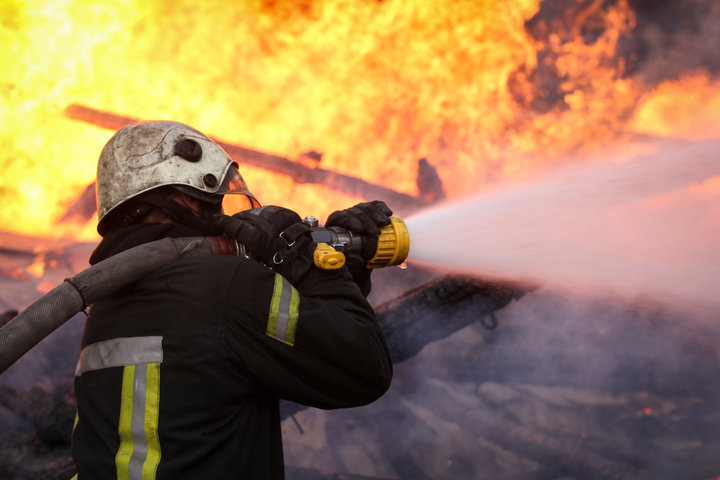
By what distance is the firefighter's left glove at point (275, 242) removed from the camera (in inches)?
73.2

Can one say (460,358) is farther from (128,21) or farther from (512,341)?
(128,21)

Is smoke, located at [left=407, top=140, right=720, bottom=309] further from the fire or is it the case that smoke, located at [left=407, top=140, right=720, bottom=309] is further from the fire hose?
the fire

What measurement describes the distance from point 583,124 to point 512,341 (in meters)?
2.53

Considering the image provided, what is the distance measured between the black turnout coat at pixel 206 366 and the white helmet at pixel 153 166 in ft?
1.68

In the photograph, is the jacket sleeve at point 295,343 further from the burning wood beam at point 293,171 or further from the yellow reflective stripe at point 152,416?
the burning wood beam at point 293,171

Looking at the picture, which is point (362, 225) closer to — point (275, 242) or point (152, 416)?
point (275, 242)

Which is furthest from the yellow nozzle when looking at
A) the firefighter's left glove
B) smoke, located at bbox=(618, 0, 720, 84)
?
smoke, located at bbox=(618, 0, 720, 84)

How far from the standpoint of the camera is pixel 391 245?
7.09ft

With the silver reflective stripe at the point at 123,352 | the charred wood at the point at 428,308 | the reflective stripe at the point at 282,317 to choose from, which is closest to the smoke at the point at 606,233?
the charred wood at the point at 428,308

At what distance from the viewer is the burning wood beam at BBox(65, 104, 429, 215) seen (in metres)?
5.23

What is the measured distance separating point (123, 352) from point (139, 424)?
232 millimetres

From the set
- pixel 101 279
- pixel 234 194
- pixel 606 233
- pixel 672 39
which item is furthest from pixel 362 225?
pixel 672 39

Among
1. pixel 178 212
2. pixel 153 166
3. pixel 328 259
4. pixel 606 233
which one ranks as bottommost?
pixel 328 259

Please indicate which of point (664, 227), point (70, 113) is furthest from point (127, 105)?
point (664, 227)
